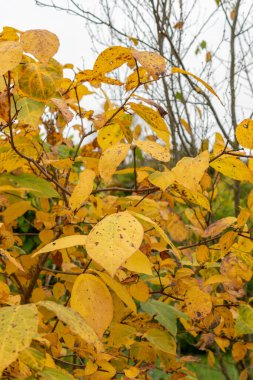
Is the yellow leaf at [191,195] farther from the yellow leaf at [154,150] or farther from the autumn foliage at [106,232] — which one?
the yellow leaf at [154,150]

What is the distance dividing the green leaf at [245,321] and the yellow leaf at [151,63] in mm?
808

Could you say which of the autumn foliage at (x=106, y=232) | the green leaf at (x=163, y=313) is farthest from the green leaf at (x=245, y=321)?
the green leaf at (x=163, y=313)

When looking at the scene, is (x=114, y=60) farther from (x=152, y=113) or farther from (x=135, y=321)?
(x=135, y=321)

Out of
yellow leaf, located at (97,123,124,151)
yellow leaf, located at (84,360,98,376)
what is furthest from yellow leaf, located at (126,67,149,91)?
yellow leaf, located at (84,360,98,376)

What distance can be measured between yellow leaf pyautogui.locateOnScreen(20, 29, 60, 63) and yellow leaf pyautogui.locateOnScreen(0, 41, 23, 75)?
18 millimetres

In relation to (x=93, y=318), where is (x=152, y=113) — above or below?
above

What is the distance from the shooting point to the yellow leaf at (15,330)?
1.84 feet

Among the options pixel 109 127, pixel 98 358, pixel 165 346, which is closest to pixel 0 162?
pixel 109 127

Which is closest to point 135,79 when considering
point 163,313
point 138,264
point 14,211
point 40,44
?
point 40,44

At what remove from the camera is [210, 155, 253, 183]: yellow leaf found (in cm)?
99

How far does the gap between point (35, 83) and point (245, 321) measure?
0.90 meters

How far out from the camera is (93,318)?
74cm

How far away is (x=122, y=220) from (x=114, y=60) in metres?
0.39

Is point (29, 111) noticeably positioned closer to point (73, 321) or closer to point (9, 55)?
point (9, 55)
